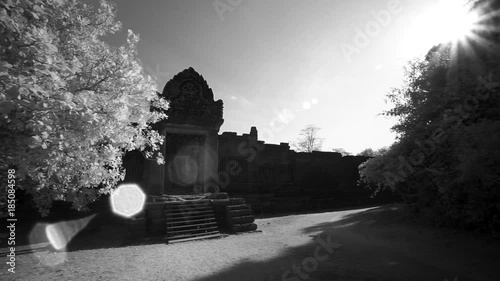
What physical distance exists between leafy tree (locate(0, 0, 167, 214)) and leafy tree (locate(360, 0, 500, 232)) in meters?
8.47

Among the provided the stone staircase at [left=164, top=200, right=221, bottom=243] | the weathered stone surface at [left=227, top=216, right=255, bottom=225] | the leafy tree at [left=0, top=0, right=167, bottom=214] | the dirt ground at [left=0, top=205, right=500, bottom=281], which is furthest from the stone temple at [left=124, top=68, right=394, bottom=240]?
the leafy tree at [left=0, top=0, right=167, bottom=214]

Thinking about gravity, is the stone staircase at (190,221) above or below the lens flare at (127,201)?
below

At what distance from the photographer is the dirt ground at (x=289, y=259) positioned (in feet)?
17.4

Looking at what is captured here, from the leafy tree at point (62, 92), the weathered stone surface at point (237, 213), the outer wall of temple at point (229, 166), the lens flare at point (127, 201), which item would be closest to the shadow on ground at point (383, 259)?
the weathered stone surface at point (237, 213)

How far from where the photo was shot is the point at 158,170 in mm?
12961

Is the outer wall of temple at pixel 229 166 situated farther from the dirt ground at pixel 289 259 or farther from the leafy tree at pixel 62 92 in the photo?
the leafy tree at pixel 62 92

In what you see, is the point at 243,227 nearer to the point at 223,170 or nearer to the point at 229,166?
the point at 223,170

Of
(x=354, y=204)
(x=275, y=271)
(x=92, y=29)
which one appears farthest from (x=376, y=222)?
(x=92, y=29)

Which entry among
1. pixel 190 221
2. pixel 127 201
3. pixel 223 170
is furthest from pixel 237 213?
pixel 223 170

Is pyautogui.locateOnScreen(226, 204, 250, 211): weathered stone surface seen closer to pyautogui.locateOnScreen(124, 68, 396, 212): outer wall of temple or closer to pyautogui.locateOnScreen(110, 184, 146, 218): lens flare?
pyautogui.locateOnScreen(124, 68, 396, 212): outer wall of temple

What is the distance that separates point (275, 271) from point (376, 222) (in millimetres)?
7366

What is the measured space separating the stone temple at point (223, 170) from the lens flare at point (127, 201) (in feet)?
1.30

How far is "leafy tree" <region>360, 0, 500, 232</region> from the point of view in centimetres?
612

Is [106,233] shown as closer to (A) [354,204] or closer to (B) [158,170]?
(B) [158,170]
